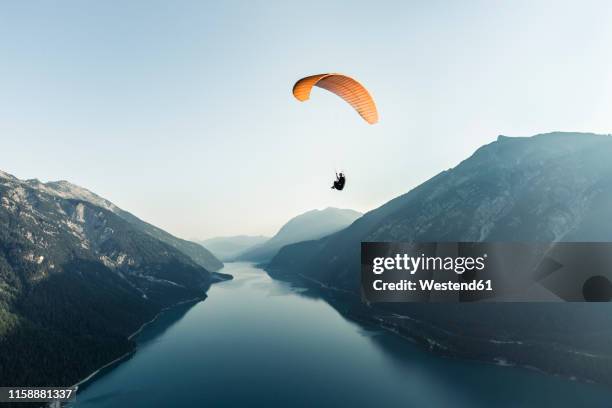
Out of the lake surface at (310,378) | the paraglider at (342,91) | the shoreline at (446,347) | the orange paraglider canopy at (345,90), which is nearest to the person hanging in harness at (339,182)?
the paraglider at (342,91)

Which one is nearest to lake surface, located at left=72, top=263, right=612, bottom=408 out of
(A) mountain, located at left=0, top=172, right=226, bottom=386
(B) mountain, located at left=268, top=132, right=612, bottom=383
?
(B) mountain, located at left=268, top=132, right=612, bottom=383

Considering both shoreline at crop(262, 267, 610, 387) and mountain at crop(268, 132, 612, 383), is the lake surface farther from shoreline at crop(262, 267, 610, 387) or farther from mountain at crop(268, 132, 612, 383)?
mountain at crop(268, 132, 612, 383)

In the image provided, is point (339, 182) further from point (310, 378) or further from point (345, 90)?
point (310, 378)

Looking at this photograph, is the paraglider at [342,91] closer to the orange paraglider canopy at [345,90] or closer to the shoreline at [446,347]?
the orange paraglider canopy at [345,90]

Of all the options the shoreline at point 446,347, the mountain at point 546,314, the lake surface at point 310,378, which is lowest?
the lake surface at point 310,378

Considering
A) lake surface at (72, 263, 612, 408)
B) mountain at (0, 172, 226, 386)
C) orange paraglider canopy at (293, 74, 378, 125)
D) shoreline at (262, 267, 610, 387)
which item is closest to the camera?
orange paraglider canopy at (293, 74, 378, 125)

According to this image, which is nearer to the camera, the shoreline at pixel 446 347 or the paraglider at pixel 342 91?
the paraglider at pixel 342 91
